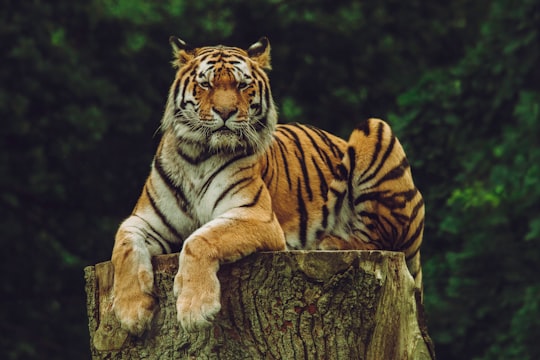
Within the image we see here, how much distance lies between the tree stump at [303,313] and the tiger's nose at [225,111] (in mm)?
814

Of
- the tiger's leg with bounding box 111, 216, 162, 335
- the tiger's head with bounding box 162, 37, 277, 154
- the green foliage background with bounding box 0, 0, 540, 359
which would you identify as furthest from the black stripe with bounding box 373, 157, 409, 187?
the green foliage background with bounding box 0, 0, 540, 359

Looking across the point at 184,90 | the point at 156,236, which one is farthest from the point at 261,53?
the point at 156,236

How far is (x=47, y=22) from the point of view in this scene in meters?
14.8

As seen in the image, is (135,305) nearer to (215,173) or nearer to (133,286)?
(133,286)

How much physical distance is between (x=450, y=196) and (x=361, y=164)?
4836 mm

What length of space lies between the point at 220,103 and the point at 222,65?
0.91 ft

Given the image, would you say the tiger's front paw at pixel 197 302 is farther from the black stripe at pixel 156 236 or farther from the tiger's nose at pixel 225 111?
the tiger's nose at pixel 225 111

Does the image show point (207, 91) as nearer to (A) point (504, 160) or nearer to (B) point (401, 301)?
(B) point (401, 301)

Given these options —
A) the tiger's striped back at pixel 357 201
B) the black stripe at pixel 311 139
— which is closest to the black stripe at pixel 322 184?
the tiger's striped back at pixel 357 201

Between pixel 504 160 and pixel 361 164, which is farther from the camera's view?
pixel 504 160

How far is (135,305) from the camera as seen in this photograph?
5.19 meters

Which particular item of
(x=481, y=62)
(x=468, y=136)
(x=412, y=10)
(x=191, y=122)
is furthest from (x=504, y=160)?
(x=191, y=122)

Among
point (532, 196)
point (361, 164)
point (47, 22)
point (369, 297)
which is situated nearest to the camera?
point (369, 297)

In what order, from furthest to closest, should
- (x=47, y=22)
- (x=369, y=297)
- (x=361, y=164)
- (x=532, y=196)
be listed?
(x=47, y=22)
(x=532, y=196)
(x=361, y=164)
(x=369, y=297)
